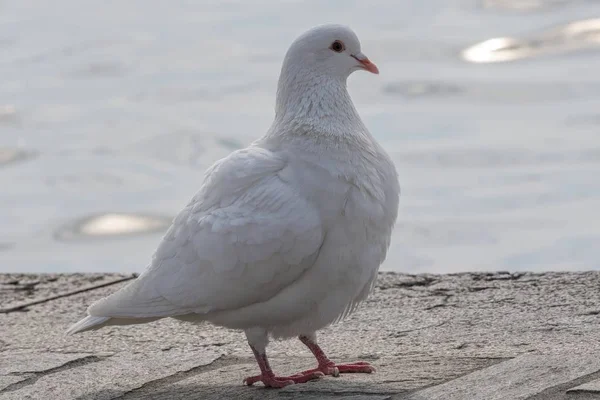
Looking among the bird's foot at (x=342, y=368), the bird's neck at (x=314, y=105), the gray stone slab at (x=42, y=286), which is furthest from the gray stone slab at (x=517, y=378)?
the gray stone slab at (x=42, y=286)

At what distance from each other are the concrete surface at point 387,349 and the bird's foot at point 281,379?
0.10ft

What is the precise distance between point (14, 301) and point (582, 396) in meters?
3.54

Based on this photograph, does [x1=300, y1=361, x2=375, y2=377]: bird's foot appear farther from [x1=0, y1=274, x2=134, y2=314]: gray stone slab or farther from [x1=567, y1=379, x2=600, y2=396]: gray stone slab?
[x1=0, y1=274, x2=134, y2=314]: gray stone slab

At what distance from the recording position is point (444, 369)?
468cm

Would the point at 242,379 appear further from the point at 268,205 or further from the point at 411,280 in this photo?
the point at 411,280

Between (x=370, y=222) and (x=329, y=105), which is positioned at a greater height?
(x=329, y=105)

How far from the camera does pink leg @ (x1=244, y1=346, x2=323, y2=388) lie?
15.5 ft

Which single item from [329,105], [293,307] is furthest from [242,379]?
[329,105]

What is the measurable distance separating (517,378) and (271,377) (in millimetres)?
924

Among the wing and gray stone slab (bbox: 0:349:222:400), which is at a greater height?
the wing

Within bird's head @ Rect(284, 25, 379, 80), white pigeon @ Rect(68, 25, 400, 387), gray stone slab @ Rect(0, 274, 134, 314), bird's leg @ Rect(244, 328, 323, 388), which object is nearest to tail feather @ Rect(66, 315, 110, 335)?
white pigeon @ Rect(68, 25, 400, 387)

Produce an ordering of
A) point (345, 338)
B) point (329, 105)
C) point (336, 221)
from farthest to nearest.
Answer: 1. point (345, 338)
2. point (329, 105)
3. point (336, 221)

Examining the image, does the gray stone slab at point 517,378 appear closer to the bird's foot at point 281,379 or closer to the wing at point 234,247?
the bird's foot at point 281,379

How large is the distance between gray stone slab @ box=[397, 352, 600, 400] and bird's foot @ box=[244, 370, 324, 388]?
0.51m
